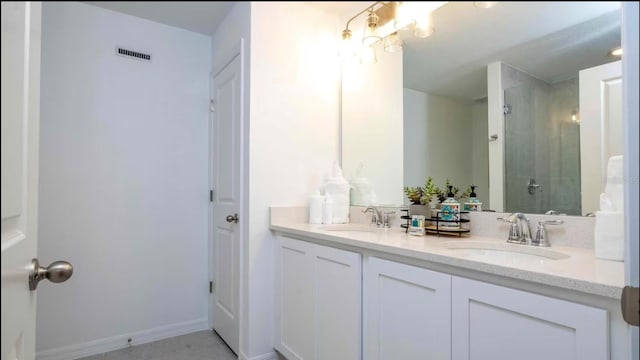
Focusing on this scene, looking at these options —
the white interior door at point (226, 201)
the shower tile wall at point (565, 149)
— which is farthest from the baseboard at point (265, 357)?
the shower tile wall at point (565, 149)

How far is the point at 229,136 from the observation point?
1.89m

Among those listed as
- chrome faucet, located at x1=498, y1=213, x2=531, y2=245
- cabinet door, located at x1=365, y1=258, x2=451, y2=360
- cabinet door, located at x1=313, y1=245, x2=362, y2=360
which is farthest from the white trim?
cabinet door, located at x1=313, y1=245, x2=362, y2=360

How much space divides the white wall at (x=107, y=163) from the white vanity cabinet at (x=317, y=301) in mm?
586

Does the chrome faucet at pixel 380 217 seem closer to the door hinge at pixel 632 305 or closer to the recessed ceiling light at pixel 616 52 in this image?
the recessed ceiling light at pixel 616 52

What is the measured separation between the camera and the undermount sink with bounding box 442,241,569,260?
1062mm

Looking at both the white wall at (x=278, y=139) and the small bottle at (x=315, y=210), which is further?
the small bottle at (x=315, y=210)

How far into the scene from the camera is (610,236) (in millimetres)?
893

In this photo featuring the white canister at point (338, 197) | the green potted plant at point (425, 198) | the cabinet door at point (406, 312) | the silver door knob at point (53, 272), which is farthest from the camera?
the white canister at point (338, 197)

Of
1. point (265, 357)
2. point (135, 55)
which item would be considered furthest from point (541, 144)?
point (265, 357)

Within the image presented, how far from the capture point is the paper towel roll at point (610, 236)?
0.88 m

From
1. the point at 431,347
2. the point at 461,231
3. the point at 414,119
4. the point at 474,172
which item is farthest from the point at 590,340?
the point at 414,119

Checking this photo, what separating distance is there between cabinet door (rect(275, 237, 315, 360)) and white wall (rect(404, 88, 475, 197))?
2.32ft

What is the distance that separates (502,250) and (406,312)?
439mm

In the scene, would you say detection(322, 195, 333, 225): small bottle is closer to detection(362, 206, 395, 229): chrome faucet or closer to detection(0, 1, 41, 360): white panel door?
detection(362, 206, 395, 229): chrome faucet
